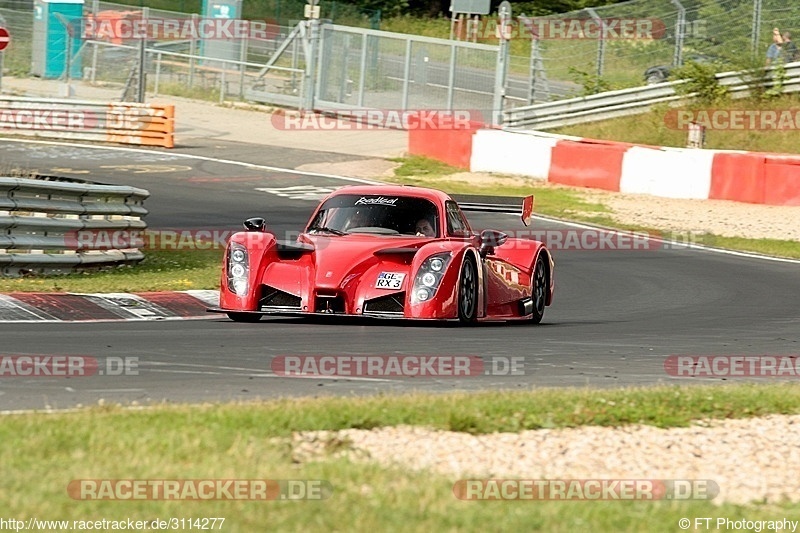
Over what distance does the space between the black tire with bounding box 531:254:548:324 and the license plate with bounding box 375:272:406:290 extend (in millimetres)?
2300

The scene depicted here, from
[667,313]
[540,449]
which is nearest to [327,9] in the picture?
[667,313]

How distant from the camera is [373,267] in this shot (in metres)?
11.6

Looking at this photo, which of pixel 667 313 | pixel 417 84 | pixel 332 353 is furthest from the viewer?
pixel 417 84

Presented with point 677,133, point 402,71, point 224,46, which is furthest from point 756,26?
point 224,46

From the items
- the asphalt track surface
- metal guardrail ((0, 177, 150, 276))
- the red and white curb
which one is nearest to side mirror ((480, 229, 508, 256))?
the asphalt track surface

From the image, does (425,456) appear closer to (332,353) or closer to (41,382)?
(41,382)

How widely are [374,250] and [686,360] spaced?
2.72 meters

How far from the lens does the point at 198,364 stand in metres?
9.07

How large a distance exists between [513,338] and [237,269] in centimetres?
230

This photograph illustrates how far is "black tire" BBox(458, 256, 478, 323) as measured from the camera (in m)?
11.8

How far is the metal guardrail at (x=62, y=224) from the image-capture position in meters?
13.9

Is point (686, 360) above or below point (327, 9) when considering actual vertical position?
below

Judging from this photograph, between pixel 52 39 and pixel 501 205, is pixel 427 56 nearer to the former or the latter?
pixel 52 39

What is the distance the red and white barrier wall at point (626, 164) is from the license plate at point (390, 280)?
13.2 metres
